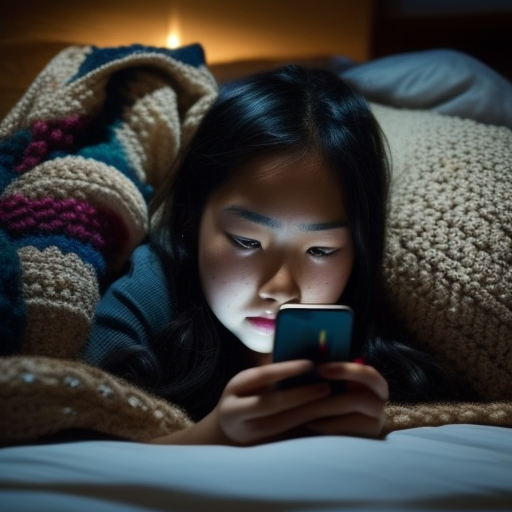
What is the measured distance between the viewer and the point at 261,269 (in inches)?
28.6

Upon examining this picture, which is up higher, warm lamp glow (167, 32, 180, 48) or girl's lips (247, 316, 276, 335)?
warm lamp glow (167, 32, 180, 48)

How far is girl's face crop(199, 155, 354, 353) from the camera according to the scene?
73 centimetres

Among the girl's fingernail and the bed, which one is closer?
the bed

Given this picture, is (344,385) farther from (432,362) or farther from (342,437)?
(432,362)

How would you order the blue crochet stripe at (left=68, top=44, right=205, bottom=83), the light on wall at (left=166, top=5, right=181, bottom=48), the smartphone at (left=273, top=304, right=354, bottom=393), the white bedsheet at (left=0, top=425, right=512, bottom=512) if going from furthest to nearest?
the light on wall at (left=166, top=5, right=181, bottom=48) → the blue crochet stripe at (left=68, top=44, right=205, bottom=83) → the smartphone at (left=273, top=304, right=354, bottom=393) → the white bedsheet at (left=0, top=425, right=512, bottom=512)

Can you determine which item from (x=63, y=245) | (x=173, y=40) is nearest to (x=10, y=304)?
(x=63, y=245)

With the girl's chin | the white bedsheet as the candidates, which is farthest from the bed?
the girl's chin

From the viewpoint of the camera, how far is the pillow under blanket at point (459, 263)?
32.7 inches

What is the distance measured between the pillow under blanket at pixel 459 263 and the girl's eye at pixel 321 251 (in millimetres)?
145

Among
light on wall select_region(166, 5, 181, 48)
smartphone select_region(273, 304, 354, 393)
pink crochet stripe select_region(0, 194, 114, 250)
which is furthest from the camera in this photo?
light on wall select_region(166, 5, 181, 48)

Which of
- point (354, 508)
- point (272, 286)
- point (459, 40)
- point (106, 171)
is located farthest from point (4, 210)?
point (459, 40)

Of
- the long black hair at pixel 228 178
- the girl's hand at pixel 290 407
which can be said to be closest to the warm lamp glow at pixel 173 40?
the long black hair at pixel 228 178

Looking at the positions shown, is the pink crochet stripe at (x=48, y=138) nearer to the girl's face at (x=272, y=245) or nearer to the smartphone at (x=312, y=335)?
the girl's face at (x=272, y=245)

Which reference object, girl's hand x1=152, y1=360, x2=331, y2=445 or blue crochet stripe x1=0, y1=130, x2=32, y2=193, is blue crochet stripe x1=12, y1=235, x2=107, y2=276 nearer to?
blue crochet stripe x1=0, y1=130, x2=32, y2=193
